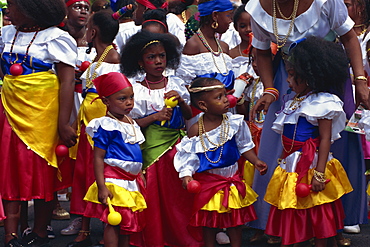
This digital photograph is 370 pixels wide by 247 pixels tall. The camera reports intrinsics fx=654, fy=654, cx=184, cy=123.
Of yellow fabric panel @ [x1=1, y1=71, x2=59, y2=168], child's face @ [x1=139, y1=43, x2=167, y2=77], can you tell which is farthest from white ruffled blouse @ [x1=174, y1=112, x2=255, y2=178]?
yellow fabric panel @ [x1=1, y1=71, x2=59, y2=168]

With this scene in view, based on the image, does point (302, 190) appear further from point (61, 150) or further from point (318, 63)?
point (61, 150)

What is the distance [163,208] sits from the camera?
5816 mm

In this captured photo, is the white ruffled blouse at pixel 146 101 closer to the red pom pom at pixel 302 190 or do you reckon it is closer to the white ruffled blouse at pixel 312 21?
the white ruffled blouse at pixel 312 21

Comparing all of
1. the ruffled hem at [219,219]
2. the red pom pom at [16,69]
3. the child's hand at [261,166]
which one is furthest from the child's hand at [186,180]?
the red pom pom at [16,69]

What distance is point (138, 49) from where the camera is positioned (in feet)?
19.2

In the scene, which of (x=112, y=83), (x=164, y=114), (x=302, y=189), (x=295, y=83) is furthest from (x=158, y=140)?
(x=302, y=189)

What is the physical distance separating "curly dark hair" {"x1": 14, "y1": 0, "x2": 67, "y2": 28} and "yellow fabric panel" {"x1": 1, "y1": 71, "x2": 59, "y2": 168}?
0.45 metres

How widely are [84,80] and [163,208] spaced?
1.48 m

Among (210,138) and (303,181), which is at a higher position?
(210,138)

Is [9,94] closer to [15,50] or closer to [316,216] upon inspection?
[15,50]

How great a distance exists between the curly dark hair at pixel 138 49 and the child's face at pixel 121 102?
2.36ft

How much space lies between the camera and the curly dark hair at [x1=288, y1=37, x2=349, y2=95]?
503cm

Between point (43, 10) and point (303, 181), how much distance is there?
8.58ft

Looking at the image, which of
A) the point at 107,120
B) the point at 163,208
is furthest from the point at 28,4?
the point at 163,208
